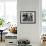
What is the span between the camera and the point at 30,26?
5.50 metres

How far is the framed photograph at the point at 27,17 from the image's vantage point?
5488 mm

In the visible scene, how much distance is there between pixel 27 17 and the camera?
18.1 feet

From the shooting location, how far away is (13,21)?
746cm

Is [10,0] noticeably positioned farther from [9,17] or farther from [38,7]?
[38,7]

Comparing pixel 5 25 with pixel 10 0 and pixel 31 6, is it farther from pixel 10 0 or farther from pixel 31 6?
pixel 31 6

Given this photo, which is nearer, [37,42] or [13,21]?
[37,42]

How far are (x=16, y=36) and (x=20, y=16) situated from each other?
84cm

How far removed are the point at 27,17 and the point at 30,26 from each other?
37cm

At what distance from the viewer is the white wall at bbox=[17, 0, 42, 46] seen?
5.45 metres

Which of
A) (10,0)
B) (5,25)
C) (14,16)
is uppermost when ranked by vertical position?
(10,0)

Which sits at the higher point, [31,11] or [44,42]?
[31,11]

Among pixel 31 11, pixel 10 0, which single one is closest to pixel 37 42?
pixel 31 11

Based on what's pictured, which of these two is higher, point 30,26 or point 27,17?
point 27,17

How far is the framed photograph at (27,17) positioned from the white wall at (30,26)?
12 cm
